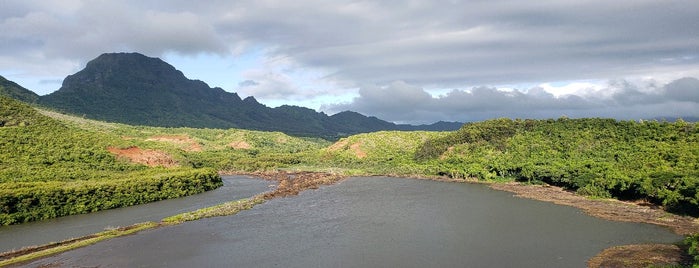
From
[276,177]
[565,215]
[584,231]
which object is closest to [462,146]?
[276,177]

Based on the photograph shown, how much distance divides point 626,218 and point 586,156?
3755cm

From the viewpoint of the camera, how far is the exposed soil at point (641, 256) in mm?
34969

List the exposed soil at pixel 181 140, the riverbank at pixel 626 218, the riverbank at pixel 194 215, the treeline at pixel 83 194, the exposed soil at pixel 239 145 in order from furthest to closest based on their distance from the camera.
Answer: the exposed soil at pixel 239 145 → the exposed soil at pixel 181 140 → the treeline at pixel 83 194 → the riverbank at pixel 194 215 → the riverbank at pixel 626 218

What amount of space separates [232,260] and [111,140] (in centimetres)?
7276

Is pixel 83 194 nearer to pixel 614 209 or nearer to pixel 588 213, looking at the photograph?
pixel 588 213

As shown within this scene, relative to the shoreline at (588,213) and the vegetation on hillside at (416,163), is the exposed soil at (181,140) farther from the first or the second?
the shoreline at (588,213)

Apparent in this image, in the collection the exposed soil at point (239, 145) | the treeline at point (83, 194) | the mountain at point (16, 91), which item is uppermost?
the mountain at point (16, 91)

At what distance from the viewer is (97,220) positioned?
57.9 metres

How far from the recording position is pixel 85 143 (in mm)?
89688

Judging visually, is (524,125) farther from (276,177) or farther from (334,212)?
(334,212)

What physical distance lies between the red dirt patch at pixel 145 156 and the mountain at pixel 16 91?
100461mm

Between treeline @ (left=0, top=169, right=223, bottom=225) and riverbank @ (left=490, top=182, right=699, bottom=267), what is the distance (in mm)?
56888

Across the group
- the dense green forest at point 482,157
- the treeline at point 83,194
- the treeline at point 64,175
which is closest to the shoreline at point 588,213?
the dense green forest at point 482,157

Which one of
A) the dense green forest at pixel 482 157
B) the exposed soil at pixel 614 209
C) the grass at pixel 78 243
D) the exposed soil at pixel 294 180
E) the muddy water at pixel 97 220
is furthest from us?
the exposed soil at pixel 294 180
